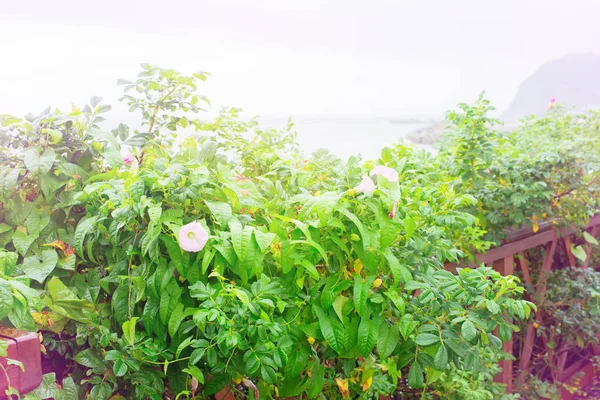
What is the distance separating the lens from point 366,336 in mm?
1010

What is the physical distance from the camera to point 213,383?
1.02 m

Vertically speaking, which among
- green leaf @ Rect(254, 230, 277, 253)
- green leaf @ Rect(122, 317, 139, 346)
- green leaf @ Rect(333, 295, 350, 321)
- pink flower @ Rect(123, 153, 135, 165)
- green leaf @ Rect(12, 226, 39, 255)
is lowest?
green leaf @ Rect(122, 317, 139, 346)

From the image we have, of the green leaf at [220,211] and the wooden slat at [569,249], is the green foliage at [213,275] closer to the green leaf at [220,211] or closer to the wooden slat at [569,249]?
the green leaf at [220,211]

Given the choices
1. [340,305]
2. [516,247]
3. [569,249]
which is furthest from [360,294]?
[569,249]

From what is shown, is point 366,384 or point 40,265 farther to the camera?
point 366,384

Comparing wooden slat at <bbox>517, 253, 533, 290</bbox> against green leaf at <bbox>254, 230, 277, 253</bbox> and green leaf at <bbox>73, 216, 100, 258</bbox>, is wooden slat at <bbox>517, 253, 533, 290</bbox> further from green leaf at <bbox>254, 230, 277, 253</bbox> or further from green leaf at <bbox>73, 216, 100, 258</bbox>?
green leaf at <bbox>73, 216, 100, 258</bbox>

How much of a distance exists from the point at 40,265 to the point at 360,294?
26.1 inches

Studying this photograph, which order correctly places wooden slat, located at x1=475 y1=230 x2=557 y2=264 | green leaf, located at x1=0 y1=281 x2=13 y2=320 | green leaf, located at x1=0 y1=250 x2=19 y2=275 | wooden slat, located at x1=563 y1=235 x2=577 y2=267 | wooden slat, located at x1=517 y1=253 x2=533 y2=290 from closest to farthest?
1. green leaf, located at x1=0 y1=281 x2=13 y2=320
2. green leaf, located at x1=0 y1=250 x2=19 y2=275
3. wooden slat, located at x1=475 y1=230 x2=557 y2=264
4. wooden slat, located at x1=517 y1=253 x2=533 y2=290
5. wooden slat, located at x1=563 y1=235 x2=577 y2=267

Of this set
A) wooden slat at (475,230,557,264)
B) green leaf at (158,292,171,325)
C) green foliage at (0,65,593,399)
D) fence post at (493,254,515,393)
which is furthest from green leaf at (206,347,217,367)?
fence post at (493,254,515,393)

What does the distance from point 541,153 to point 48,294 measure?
1.78 metres

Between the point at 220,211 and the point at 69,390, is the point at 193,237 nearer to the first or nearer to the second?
the point at 220,211

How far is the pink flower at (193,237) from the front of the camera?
2.88 ft

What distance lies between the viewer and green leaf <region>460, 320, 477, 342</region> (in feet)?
3.24

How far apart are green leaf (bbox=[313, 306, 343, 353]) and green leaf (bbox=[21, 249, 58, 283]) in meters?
0.55
